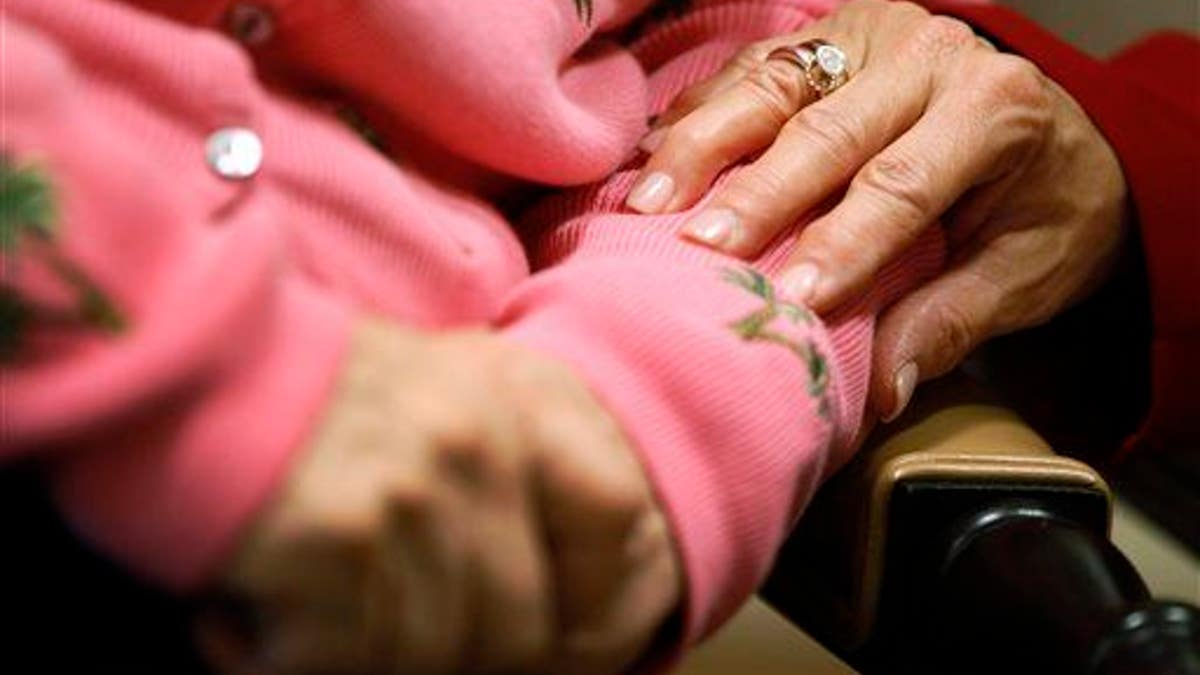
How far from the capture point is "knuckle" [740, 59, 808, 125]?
2.12ft

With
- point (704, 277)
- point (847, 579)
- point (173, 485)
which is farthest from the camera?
point (847, 579)

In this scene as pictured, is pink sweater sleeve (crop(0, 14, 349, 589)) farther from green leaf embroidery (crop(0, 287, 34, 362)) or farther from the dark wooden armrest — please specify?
the dark wooden armrest

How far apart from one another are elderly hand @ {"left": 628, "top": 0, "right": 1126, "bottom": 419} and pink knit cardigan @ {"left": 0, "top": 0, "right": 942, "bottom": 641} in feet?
0.06

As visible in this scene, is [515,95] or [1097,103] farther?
[1097,103]

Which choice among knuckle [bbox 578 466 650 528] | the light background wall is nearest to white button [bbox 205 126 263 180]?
knuckle [bbox 578 466 650 528]

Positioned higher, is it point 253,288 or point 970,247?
point 253,288

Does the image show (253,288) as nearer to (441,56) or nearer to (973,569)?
(441,56)

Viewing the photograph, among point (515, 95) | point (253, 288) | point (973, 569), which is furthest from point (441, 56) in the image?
point (973, 569)

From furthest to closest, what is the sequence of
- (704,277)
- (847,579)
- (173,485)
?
1. (847,579)
2. (704,277)
3. (173,485)

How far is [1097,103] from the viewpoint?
28.1 inches

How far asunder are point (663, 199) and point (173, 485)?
0.29 m

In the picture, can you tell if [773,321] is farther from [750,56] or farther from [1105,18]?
[1105,18]

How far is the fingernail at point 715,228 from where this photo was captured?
569mm

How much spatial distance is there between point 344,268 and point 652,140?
0.21 metres
